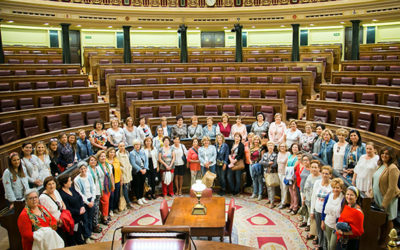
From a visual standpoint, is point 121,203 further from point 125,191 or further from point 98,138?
point 98,138

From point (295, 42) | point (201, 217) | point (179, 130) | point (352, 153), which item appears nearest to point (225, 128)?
point (179, 130)

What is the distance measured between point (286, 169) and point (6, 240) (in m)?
4.35

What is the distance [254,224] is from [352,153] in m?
1.90

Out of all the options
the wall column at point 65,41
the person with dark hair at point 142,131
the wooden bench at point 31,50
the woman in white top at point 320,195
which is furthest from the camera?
the wooden bench at point 31,50

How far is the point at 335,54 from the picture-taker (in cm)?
1496

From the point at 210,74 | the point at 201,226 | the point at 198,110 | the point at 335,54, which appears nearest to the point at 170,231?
the point at 201,226

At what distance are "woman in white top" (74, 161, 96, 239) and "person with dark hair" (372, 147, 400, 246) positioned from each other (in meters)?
3.95

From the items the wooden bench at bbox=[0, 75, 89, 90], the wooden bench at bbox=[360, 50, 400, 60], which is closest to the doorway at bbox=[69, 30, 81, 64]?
the wooden bench at bbox=[0, 75, 89, 90]

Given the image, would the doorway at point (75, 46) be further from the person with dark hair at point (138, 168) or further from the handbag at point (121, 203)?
the handbag at point (121, 203)

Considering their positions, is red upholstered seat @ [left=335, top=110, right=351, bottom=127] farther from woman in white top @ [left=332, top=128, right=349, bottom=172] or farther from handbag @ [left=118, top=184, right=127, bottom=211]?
handbag @ [left=118, top=184, right=127, bottom=211]

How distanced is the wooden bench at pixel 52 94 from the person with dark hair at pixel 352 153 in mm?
6609

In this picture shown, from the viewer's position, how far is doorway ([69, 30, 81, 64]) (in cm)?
1660

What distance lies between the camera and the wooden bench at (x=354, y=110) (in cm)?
691

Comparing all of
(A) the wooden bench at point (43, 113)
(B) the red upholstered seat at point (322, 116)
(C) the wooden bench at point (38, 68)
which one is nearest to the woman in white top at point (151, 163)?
(A) the wooden bench at point (43, 113)
